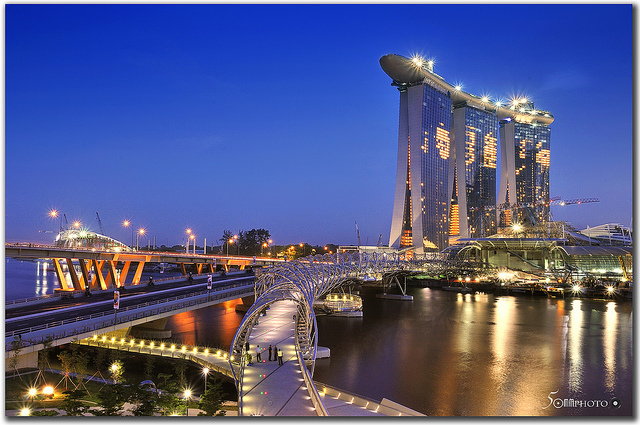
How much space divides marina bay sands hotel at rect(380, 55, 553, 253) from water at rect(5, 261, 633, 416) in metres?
54.2

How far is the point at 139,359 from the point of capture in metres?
25.1

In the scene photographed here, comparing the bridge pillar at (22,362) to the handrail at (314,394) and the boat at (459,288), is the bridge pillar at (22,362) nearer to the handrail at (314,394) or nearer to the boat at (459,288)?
the handrail at (314,394)

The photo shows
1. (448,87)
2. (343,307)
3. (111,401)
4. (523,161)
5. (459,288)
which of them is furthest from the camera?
(523,161)

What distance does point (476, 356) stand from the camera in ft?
83.5

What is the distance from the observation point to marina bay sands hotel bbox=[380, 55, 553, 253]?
98.4 meters

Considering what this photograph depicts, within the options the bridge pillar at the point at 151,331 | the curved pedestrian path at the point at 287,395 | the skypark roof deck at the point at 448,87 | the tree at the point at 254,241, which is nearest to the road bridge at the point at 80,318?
the bridge pillar at the point at 151,331

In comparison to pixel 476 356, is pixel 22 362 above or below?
above

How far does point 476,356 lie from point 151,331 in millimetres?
20810

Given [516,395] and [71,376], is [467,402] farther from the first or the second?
[71,376]

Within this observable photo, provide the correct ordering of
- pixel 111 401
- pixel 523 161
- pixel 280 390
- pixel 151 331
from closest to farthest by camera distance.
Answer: pixel 280 390 < pixel 111 401 < pixel 151 331 < pixel 523 161

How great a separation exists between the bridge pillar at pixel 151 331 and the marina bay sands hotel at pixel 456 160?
7321 cm

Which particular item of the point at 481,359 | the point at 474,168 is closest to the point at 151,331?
the point at 481,359

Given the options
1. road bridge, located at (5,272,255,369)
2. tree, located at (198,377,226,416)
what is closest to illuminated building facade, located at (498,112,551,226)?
road bridge, located at (5,272,255,369)

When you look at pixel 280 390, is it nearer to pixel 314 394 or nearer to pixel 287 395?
pixel 287 395
